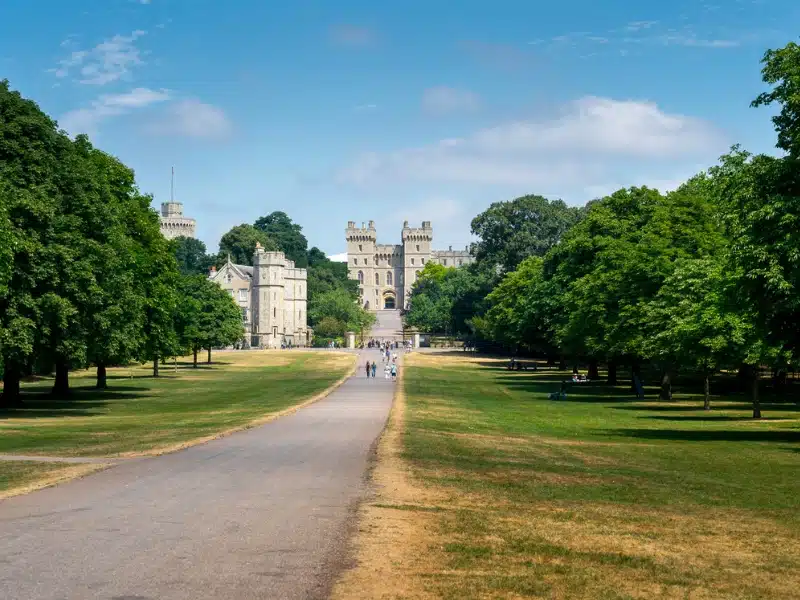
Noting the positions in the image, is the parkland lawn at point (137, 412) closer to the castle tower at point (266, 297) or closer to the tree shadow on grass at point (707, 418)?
the tree shadow on grass at point (707, 418)

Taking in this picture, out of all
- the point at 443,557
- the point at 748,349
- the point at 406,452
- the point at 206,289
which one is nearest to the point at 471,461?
the point at 406,452

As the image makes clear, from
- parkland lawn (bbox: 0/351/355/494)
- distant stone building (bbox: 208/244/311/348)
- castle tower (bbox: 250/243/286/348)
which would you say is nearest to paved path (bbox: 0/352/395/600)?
parkland lawn (bbox: 0/351/355/494)

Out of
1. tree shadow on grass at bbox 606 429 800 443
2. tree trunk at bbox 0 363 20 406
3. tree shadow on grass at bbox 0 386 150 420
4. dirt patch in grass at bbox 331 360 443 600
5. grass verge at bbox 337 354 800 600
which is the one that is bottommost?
tree shadow on grass at bbox 606 429 800 443

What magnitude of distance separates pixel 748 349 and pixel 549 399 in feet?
63.5

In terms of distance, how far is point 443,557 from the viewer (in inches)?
480

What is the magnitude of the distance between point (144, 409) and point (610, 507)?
33392 mm

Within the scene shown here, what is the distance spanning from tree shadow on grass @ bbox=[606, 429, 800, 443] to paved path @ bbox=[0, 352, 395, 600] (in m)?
12.9

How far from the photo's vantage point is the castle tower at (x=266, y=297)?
176 metres

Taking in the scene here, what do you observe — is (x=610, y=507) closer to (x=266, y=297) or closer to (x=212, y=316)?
(x=212, y=316)

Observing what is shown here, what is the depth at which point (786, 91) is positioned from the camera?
29.8 m

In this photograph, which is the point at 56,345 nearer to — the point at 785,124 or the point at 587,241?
the point at 785,124

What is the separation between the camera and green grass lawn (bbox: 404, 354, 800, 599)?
37.0ft

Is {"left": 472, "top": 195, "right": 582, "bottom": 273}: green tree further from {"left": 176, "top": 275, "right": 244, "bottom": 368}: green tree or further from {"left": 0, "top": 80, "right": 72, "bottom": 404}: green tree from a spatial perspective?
{"left": 0, "top": 80, "right": 72, "bottom": 404}: green tree

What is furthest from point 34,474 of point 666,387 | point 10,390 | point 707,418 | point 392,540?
point 666,387
